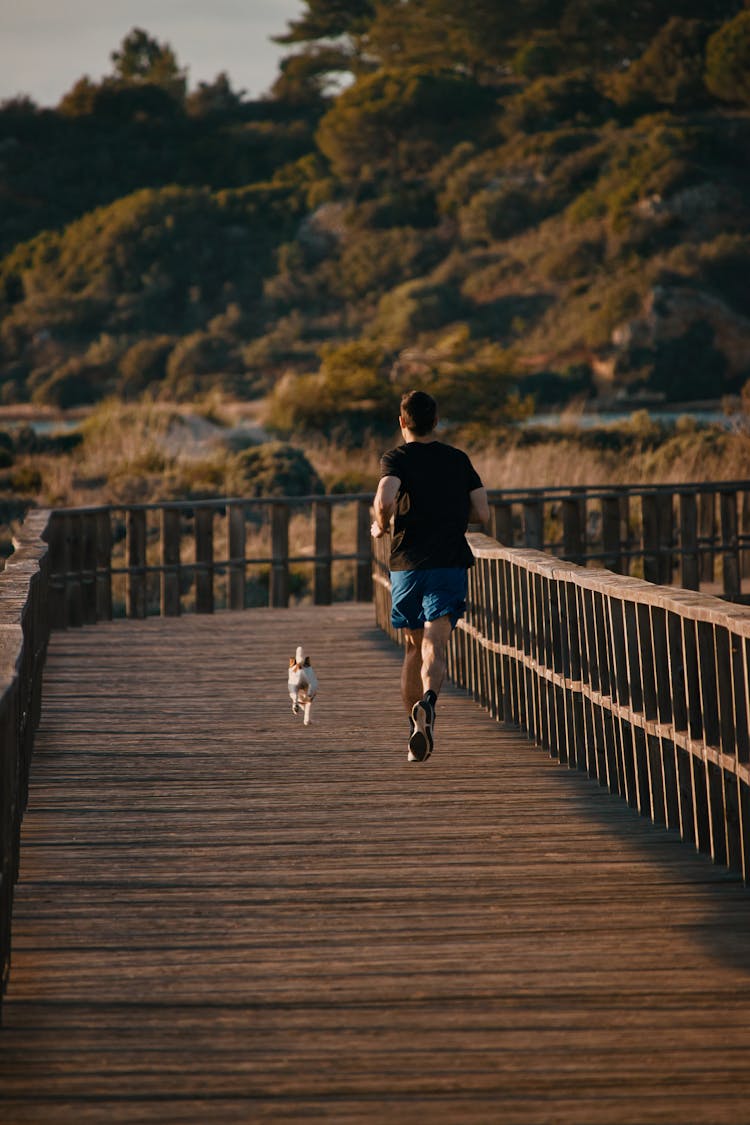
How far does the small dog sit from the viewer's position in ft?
30.9

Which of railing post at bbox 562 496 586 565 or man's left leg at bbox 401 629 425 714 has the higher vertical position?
railing post at bbox 562 496 586 565

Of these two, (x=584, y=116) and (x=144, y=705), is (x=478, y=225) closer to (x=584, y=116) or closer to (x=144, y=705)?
(x=584, y=116)

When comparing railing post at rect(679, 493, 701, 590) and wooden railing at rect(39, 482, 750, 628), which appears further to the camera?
railing post at rect(679, 493, 701, 590)

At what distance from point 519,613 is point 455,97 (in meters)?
80.4

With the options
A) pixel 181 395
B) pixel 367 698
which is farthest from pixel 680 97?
pixel 367 698

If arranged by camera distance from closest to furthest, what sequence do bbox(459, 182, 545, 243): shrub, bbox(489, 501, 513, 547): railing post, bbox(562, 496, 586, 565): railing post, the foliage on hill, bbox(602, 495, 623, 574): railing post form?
bbox(489, 501, 513, 547): railing post, bbox(562, 496, 586, 565): railing post, bbox(602, 495, 623, 574): railing post, the foliage on hill, bbox(459, 182, 545, 243): shrub

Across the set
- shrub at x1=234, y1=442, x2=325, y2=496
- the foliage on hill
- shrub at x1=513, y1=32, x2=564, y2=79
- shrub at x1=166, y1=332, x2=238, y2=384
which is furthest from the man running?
shrub at x1=513, y1=32, x2=564, y2=79

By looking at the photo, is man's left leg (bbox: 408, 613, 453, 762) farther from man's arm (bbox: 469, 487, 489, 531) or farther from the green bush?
the green bush

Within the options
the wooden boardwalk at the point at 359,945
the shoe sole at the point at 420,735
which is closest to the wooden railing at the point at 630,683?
the wooden boardwalk at the point at 359,945

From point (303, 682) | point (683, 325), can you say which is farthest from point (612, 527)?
point (683, 325)

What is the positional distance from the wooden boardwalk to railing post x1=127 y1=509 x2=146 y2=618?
7511 millimetres

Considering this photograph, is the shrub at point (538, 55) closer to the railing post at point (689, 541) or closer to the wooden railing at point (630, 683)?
the railing post at point (689, 541)

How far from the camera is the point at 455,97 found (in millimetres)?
86375

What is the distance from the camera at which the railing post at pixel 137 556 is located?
16.7 meters
